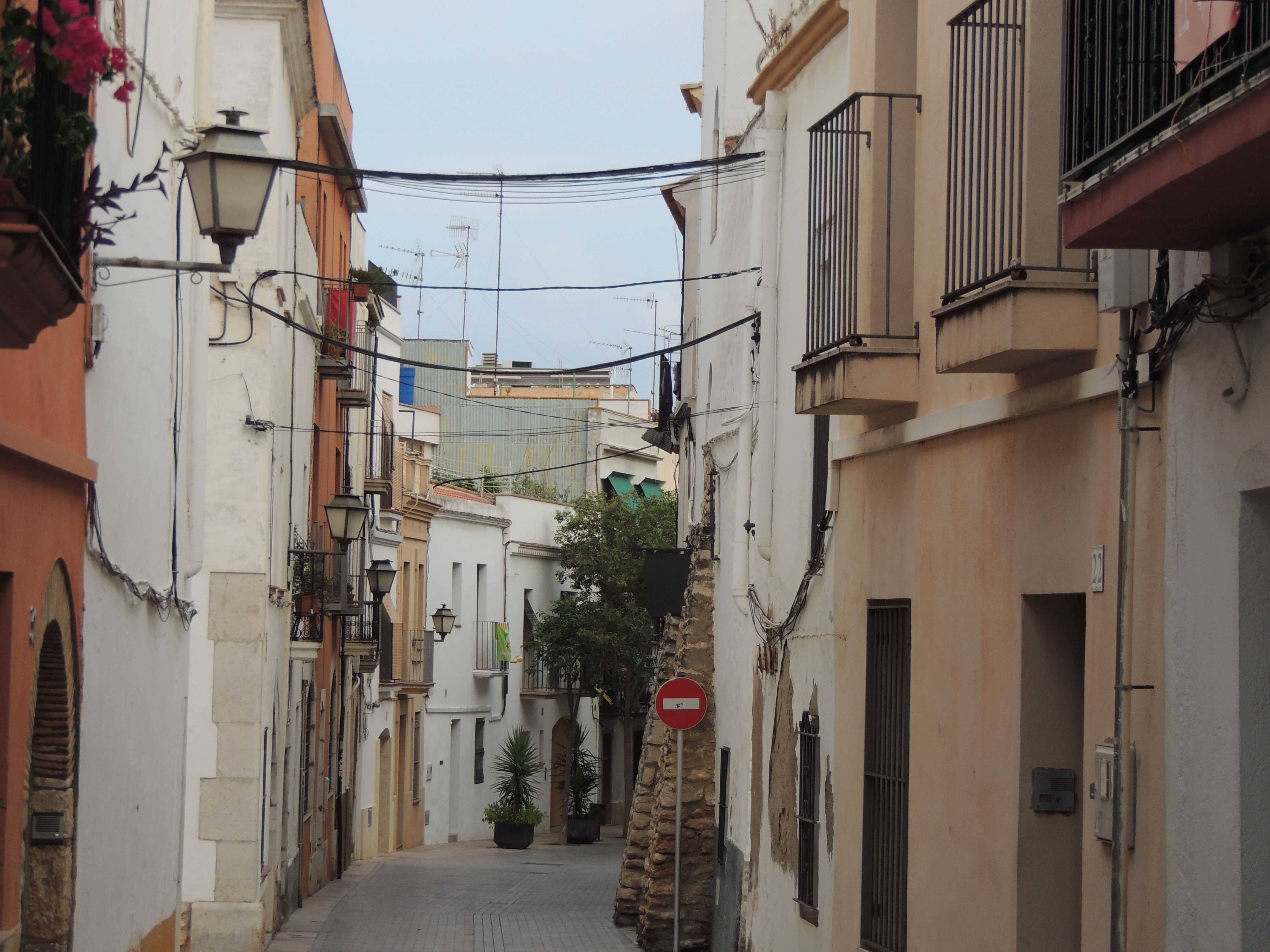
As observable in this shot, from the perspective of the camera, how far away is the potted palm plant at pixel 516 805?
3547cm

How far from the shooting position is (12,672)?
687 centimetres

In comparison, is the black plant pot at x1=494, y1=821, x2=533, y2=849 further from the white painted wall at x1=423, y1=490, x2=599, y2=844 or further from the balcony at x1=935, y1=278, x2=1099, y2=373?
the balcony at x1=935, y1=278, x2=1099, y2=373

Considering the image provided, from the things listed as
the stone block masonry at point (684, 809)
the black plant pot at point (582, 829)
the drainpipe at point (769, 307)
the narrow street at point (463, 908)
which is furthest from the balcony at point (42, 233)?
the black plant pot at point (582, 829)

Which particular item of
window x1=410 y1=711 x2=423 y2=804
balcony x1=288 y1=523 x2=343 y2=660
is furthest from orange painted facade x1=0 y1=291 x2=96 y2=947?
window x1=410 y1=711 x2=423 y2=804

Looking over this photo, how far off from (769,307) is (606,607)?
29.1 m

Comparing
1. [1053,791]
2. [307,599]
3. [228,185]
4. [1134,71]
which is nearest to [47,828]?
[228,185]

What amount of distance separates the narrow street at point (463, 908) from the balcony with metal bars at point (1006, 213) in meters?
12.2

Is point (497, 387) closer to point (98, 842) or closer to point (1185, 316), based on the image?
point (98, 842)

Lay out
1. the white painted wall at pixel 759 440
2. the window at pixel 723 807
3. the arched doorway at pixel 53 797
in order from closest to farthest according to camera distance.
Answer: the arched doorway at pixel 53 797 < the white painted wall at pixel 759 440 < the window at pixel 723 807

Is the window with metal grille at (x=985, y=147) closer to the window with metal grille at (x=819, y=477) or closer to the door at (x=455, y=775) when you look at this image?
the window with metal grille at (x=819, y=477)

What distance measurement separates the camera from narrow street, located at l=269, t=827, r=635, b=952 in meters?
18.3

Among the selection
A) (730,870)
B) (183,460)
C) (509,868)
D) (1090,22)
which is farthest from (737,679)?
A: (509,868)

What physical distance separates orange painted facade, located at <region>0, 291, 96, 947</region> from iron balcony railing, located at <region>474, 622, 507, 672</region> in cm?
3311

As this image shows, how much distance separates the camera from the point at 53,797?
25.8ft
